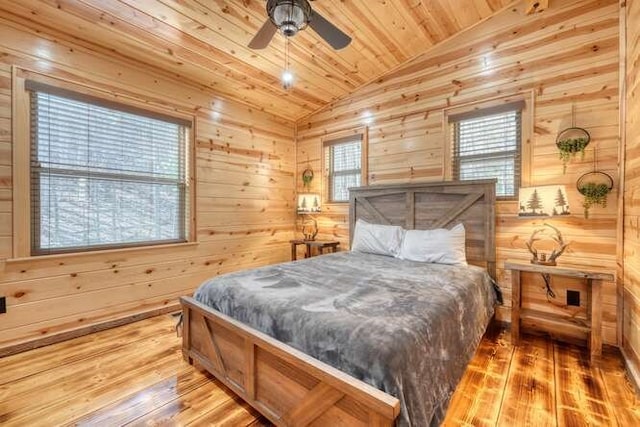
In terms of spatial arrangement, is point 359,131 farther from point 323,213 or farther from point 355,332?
point 355,332

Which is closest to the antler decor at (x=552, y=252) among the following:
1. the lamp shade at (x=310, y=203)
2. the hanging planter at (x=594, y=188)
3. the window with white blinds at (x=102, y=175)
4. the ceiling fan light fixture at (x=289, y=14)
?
the hanging planter at (x=594, y=188)

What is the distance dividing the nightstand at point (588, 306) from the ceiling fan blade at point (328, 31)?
2.37m

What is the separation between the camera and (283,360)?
4.83 feet

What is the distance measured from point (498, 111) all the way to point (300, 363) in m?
3.09

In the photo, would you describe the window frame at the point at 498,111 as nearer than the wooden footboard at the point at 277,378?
No

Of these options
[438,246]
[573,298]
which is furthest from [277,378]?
[573,298]

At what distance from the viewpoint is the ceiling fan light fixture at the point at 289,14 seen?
1.77m

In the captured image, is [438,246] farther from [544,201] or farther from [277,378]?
[277,378]

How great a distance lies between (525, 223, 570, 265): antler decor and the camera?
2.60 m

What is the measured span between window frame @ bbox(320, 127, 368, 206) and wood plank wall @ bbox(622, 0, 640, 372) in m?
2.51

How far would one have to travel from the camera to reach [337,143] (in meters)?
4.39

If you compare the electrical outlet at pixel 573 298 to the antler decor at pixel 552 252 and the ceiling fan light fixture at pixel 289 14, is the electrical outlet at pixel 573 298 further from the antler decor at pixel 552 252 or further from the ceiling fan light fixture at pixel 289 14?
the ceiling fan light fixture at pixel 289 14

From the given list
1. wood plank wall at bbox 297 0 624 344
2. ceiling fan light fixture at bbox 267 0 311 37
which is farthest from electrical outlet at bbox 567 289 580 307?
ceiling fan light fixture at bbox 267 0 311 37

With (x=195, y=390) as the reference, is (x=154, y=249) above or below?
above
